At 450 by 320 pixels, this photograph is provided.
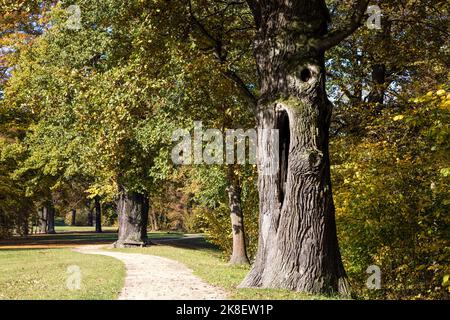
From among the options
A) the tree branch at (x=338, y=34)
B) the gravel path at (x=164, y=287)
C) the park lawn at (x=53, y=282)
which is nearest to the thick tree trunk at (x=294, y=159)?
the tree branch at (x=338, y=34)

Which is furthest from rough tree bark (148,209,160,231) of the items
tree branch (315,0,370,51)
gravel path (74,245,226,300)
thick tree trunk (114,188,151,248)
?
tree branch (315,0,370,51)

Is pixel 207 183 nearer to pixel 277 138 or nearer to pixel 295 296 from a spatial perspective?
pixel 277 138

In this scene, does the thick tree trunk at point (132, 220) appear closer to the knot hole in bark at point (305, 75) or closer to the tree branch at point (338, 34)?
the knot hole in bark at point (305, 75)

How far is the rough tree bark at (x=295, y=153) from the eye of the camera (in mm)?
10164

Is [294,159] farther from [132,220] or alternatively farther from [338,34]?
[132,220]

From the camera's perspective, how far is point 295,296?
920 cm

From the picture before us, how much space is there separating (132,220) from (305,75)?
20784 millimetres

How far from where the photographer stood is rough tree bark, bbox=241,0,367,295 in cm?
1016

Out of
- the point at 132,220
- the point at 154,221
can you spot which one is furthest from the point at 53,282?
the point at 154,221

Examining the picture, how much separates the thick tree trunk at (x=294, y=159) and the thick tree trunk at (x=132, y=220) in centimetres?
1948

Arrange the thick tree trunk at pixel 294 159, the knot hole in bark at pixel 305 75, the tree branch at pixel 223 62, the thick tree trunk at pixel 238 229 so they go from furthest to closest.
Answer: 1. the thick tree trunk at pixel 238 229
2. the tree branch at pixel 223 62
3. the knot hole in bark at pixel 305 75
4. the thick tree trunk at pixel 294 159

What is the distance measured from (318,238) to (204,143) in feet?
29.2

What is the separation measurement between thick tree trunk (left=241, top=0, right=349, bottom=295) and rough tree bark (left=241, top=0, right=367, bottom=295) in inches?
0.8

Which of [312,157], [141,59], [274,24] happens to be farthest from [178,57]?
[312,157]
